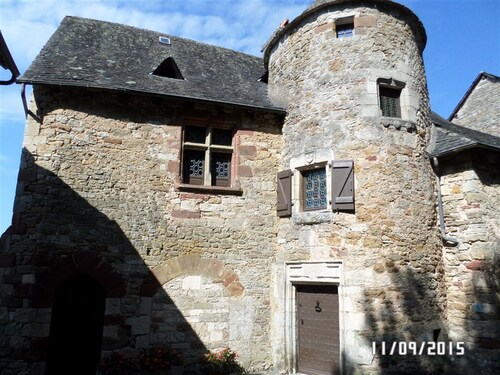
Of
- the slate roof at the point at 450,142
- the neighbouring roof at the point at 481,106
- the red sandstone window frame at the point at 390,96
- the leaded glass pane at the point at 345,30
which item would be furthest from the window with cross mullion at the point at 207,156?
the neighbouring roof at the point at 481,106

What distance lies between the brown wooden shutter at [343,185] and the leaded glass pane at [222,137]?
247cm

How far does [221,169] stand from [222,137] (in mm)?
704

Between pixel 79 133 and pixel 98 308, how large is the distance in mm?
3290

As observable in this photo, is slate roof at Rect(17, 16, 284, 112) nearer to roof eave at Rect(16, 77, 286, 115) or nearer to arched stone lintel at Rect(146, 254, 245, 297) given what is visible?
roof eave at Rect(16, 77, 286, 115)

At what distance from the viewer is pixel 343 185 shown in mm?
6703

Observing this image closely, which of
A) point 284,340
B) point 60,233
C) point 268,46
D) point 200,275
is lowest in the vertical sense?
point 284,340

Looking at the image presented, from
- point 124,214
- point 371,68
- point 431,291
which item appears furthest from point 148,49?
point 431,291

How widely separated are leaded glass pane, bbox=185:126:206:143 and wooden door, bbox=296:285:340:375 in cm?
367

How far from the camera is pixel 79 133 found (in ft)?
23.3

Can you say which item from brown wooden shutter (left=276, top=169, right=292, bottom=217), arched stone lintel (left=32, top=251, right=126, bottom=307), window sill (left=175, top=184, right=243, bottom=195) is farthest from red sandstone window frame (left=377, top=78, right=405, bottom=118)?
arched stone lintel (left=32, top=251, right=126, bottom=307)

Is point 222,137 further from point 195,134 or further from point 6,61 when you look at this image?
point 6,61

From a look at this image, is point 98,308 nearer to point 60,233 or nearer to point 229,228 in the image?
point 60,233

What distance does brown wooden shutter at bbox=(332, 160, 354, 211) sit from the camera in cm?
661
